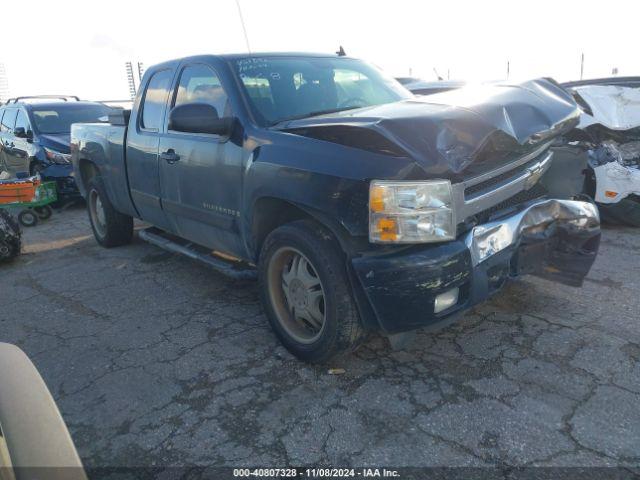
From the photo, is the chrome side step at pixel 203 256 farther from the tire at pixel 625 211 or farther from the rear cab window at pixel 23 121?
the rear cab window at pixel 23 121

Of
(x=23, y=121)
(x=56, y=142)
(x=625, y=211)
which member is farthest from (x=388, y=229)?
(x=23, y=121)

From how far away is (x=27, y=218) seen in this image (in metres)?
7.75

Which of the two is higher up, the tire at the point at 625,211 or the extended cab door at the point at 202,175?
the extended cab door at the point at 202,175

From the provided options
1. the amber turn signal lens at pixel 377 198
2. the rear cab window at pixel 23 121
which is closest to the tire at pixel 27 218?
the rear cab window at pixel 23 121

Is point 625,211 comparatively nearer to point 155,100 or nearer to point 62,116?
point 155,100

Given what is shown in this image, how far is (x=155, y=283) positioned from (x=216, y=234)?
1267 mm

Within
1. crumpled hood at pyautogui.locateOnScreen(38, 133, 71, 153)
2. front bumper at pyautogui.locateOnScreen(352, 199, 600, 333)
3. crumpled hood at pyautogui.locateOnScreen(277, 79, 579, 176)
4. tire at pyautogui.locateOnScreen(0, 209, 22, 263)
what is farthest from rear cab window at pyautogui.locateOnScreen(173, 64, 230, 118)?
crumpled hood at pyautogui.locateOnScreen(38, 133, 71, 153)

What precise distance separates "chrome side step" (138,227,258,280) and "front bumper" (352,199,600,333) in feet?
4.22

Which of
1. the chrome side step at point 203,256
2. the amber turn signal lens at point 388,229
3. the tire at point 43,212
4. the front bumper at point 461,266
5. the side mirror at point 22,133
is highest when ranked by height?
the side mirror at point 22,133

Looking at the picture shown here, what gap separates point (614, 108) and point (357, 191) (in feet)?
15.8

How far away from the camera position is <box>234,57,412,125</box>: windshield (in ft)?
11.5

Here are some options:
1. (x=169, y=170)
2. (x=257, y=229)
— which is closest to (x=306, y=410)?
(x=257, y=229)

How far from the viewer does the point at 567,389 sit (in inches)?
107

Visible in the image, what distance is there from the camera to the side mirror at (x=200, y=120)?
10.8ft
